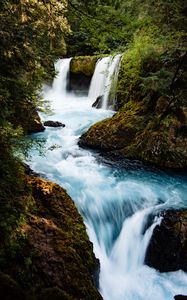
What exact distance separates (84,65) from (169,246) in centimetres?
1481

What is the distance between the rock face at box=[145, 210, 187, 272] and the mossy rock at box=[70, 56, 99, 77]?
1385 centimetres

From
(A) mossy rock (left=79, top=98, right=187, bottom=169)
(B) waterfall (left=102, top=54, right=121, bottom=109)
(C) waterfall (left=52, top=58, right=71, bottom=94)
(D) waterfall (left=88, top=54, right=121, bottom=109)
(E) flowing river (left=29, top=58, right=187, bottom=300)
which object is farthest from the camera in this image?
(C) waterfall (left=52, top=58, right=71, bottom=94)

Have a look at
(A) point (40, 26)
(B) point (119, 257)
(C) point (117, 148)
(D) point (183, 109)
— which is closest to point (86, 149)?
(C) point (117, 148)

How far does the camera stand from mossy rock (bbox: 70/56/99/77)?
1917 centimetres

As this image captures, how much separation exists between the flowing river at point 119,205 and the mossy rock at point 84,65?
8469 millimetres

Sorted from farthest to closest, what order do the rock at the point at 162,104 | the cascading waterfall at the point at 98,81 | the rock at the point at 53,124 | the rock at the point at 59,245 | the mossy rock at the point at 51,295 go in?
the cascading waterfall at the point at 98,81, the rock at the point at 53,124, the rock at the point at 162,104, the rock at the point at 59,245, the mossy rock at the point at 51,295

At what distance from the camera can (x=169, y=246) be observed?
253 inches

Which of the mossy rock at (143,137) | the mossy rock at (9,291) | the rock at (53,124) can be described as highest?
the mossy rock at (9,291)

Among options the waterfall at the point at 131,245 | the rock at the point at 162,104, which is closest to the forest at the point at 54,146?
the waterfall at the point at 131,245

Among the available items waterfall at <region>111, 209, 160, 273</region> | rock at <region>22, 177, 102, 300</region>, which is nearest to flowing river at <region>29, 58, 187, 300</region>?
waterfall at <region>111, 209, 160, 273</region>

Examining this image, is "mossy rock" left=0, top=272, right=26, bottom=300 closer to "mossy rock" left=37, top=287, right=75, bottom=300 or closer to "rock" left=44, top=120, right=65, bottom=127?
"mossy rock" left=37, top=287, right=75, bottom=300

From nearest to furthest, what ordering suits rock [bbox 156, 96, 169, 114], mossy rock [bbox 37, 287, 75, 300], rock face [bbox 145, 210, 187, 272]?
mossy rock [bbox 37, 287, 75, 300] → rock face [bbox 145, 210, 187, 272] → rock [bbox 156, 96, 169, 114]

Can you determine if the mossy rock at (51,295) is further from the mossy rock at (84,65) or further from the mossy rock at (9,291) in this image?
the mossy rock at (84,65)

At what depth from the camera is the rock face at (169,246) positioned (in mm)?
6410
